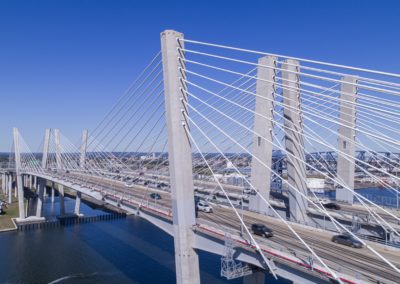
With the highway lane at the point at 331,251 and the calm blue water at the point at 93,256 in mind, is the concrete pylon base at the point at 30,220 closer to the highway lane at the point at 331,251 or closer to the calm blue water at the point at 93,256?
the calm blue water at the point at 93,256

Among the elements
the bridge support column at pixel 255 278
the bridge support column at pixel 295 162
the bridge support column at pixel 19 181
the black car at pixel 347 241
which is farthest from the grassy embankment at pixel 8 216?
the black car at pixel 347 241

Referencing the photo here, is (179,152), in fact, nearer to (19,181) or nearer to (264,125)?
(264,125)

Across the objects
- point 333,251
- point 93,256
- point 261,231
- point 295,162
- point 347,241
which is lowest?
point 93,256

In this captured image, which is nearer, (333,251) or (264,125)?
(333,251)

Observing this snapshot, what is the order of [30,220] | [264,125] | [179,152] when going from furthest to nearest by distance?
[30,220]
[264,125]
[179,152]

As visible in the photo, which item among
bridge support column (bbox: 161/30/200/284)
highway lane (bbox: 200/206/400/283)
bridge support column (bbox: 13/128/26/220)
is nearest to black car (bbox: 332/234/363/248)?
highway lane (bbox: 200/206/400/283)

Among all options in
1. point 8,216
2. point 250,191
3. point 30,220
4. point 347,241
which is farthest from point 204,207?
point 8,216
